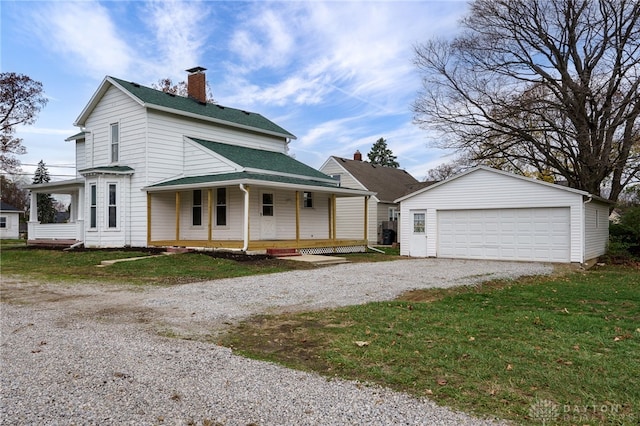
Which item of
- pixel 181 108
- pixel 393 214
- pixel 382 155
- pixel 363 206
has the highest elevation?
pixel 382 155

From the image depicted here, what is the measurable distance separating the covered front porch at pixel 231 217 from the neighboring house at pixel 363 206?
6934 millimetres

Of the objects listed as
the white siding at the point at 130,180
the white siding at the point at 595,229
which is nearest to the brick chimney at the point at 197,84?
the white siding at the point at 130,180

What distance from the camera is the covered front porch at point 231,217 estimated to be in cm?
1766

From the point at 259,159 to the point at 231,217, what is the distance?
3382 mm

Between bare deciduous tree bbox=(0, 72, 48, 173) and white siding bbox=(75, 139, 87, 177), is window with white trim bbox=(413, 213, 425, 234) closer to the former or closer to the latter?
white siding bbox=(75, 139, 87, 177)

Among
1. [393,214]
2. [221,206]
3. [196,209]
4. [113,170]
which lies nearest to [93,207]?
[113,170]

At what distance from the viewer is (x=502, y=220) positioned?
56.3ft

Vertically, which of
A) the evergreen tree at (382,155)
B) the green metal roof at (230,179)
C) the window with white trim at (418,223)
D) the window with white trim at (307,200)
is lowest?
the window with white trim at (418,223)

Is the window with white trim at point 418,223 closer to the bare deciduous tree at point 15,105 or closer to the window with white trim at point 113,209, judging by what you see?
the window with white trim at point 113,209

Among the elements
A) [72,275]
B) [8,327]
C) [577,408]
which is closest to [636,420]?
[577,408]

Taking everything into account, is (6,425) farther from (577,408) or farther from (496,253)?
(496,253)

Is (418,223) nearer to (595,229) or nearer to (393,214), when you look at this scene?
(595,229)

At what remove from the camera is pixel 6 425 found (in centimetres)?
322

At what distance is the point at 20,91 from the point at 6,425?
1543 inches
